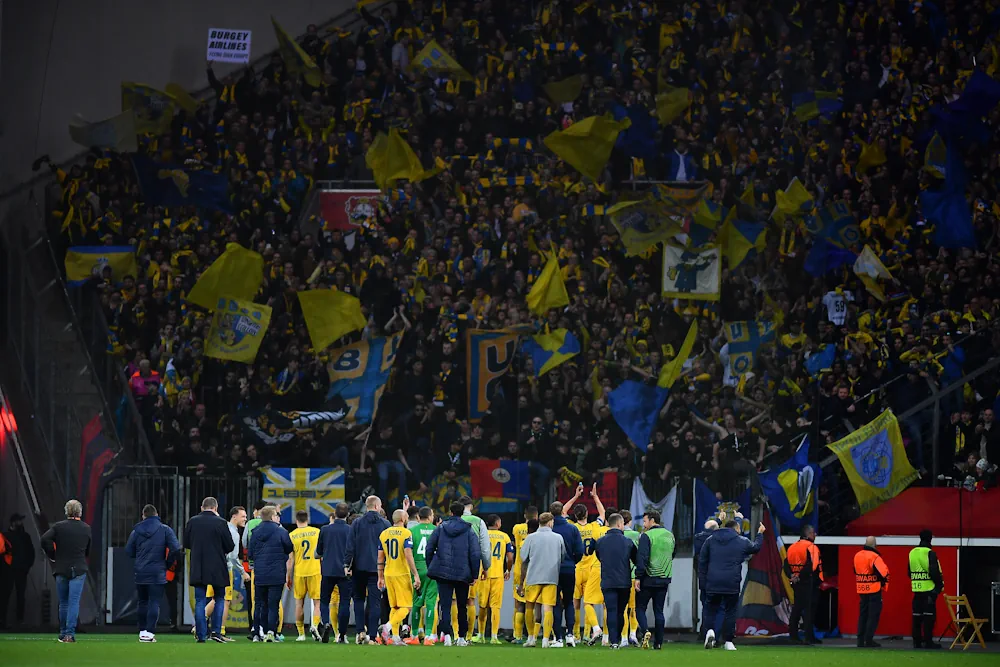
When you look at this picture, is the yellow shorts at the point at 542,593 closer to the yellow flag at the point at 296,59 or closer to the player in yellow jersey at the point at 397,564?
the player in yellow jersey at the point at 397,564

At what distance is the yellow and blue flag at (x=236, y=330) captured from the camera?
2667 centimetres

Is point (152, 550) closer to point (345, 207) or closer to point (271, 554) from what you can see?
point (271, 554)

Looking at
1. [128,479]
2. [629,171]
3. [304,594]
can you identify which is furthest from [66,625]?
[629,171]

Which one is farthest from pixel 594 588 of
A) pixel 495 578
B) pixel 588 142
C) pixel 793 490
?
pixel 588 142

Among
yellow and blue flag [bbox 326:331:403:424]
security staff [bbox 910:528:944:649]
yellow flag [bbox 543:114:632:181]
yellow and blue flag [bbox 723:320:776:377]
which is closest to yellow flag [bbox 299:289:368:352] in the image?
yellow and blue flag [bbox 326:331:403:424]

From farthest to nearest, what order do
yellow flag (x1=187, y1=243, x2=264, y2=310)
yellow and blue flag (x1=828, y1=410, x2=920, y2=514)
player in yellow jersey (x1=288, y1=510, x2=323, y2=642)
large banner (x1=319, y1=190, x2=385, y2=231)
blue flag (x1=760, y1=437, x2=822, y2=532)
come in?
large banner (x1=319, y1=190, x2=385, y2=231) < yellow flag (x1=187, y1=243, x2=264, y2=310) < yellow and blue flag (x1=828, y1=410, x2=920, y2=514) < blue flag (x1=760, y1=437, x2=822, y2=532) < player in yellow jersey (x1=288, y1=510, x2=323, y2=642)

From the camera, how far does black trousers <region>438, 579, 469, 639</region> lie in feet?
62.0

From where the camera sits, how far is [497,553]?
798 inches

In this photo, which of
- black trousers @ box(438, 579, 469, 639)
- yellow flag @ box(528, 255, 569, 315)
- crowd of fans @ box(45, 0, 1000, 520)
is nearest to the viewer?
black trousers @ box(438, 579, 469, 639)

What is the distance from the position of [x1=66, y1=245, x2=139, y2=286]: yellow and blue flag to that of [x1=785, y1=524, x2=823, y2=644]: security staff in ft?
42.3

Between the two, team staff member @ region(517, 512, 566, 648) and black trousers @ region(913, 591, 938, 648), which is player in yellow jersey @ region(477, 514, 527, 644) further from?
black trousers @ region(913, 591, 938, 648)

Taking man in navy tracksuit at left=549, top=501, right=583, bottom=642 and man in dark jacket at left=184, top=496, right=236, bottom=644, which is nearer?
man in dark jacket at left=184, top=496, right=236, bottom=644

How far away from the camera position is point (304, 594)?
20234 mm

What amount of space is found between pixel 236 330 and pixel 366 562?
888 centimetres
